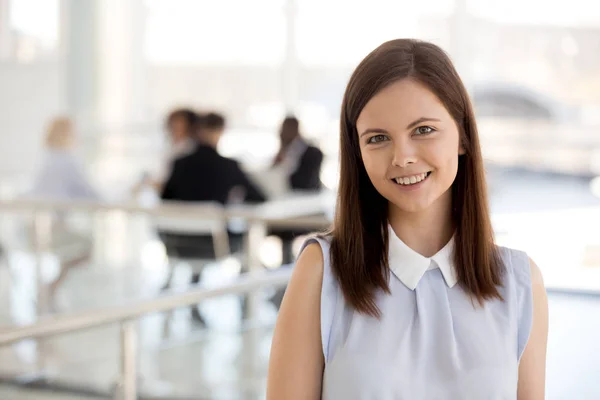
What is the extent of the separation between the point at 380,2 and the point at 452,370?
8.90m

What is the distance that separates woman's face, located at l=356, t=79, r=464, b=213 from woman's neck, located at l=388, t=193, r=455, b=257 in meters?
0.06

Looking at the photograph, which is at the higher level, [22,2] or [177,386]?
[22,2]

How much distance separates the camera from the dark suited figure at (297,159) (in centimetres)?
563

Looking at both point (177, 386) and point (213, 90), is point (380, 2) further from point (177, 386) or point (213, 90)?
point (177, 386)

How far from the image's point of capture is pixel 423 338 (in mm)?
Result: 1151

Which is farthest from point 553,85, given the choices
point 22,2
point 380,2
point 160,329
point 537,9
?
point 160,329

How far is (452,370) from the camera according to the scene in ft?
3.75

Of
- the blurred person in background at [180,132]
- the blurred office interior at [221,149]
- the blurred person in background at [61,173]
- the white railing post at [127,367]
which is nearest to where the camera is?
the white railing post at [127,367]

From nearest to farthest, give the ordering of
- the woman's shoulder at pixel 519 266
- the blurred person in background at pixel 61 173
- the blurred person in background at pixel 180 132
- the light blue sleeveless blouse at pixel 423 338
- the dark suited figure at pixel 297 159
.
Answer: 1. the light blue sleeveless blouse at pixel 423 338
2. the woman's shoulder at pixel 519 266
3. the blurred person in background at pixel 180 132
4. the blurred person in background at pixel 61 173
5. the dark suited figure at pixel 297 159

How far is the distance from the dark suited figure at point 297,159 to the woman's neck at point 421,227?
4373mm

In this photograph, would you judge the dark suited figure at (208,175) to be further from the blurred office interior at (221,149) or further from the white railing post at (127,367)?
the white railing post at (127,367)

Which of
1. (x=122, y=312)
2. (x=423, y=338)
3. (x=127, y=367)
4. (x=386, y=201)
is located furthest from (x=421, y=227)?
(x=127, y=367)

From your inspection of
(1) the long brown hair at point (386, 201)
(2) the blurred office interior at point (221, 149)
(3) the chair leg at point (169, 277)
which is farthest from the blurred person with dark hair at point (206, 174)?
(1) the long brown hair at point (386, 201)

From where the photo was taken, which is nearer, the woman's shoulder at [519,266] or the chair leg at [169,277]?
the woman's shoulder at [519,266]
